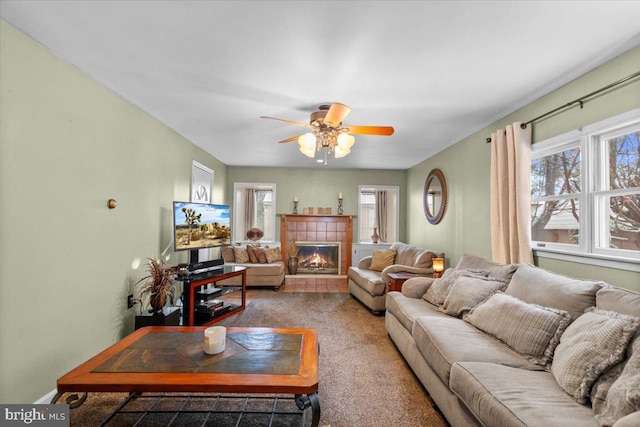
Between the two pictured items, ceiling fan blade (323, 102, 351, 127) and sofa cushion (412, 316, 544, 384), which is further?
ceiling fan blade (323, 102, 351, 127)

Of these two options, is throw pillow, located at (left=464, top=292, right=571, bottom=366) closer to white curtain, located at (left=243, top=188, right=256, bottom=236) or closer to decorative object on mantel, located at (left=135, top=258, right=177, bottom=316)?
decorative object on mantel, located at (left=135, top=258, right=177, bottom=316)

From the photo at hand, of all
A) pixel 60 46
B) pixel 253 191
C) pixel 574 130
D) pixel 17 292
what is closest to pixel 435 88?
pixel 574 130

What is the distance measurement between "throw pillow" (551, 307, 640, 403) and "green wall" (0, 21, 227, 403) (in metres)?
3.00

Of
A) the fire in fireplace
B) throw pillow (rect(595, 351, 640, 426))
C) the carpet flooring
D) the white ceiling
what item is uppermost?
the white ceiling

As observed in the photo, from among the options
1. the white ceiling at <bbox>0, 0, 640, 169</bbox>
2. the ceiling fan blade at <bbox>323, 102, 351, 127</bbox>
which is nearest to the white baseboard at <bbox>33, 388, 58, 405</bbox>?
the white ceiling at <bbox>0, 0, 640, 169</bbox>

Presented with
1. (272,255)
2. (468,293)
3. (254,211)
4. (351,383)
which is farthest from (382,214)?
(351,383)

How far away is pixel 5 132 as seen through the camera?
5.72 ft

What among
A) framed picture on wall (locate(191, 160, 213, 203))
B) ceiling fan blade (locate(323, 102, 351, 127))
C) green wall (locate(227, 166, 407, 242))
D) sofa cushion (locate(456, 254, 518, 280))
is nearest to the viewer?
ceiling fan blade (locate(323, 102, 351, 127))

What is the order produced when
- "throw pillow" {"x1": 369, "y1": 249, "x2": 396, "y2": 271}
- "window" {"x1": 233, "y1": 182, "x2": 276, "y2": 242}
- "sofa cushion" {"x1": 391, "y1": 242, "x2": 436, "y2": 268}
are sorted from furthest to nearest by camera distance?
"window" {"x1": 233, "y1": 182, "x2": 276, "y2": 242} < "throw pillow" {"x1": 369, "y1": 249, "x2": 396, "y2": 271} < "sofa cushion" {"x1": 391, "y1": 242, "x2": 436, "y2": 268}

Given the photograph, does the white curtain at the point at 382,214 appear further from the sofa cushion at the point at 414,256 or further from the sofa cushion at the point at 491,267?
the sofa cushion at the point at 491,267

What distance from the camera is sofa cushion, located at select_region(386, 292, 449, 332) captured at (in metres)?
2.61

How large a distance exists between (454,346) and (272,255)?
4418 millimetres

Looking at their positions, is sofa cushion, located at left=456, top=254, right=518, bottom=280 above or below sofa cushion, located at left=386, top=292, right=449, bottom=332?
above

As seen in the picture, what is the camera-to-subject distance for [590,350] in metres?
Result: 1.42
